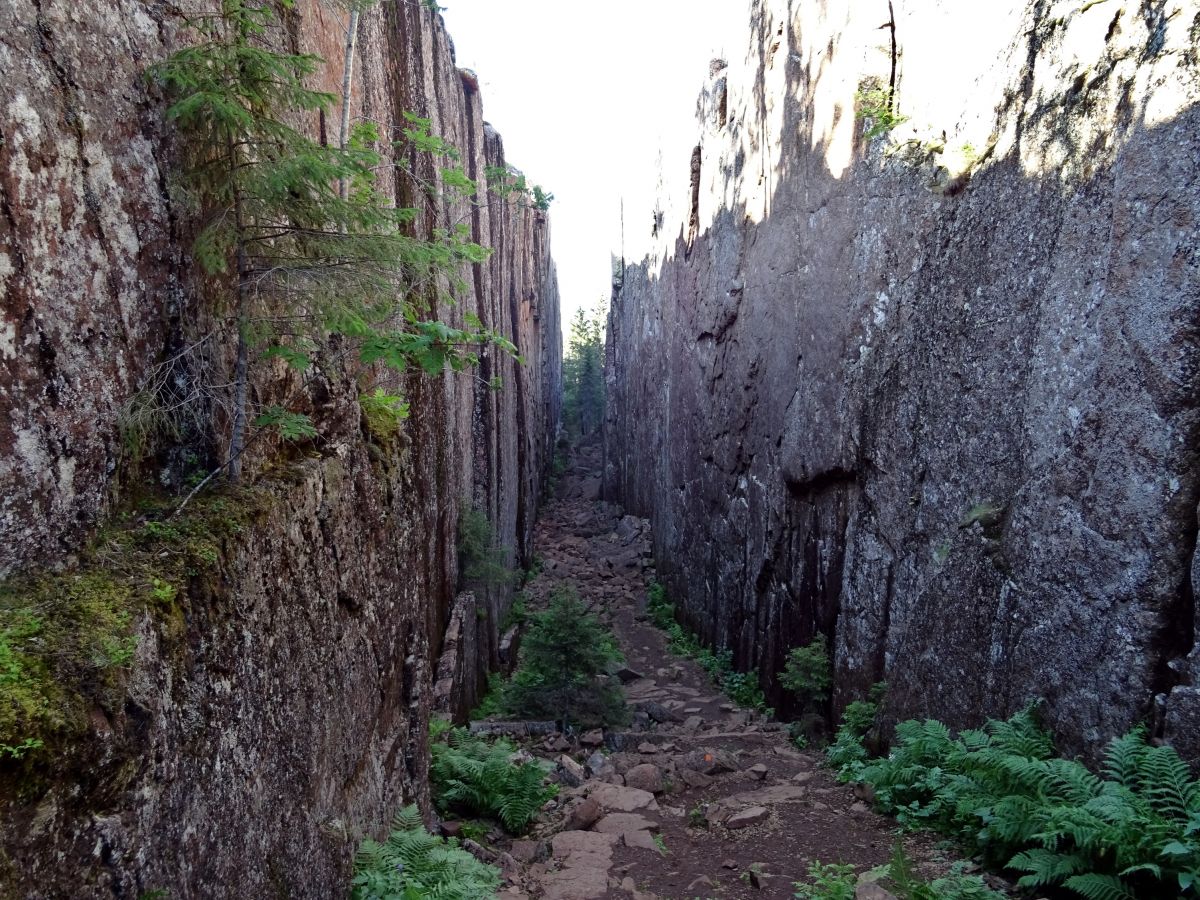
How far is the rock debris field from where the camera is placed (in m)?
6.34

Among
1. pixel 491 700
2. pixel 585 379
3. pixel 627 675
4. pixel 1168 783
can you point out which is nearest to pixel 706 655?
pixel 627 675

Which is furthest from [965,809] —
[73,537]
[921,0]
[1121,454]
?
[921,0]

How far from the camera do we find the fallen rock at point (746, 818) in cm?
747

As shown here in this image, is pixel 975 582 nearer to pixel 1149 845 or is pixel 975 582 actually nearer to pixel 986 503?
pixel 986 503

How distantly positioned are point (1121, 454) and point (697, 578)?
13.5 metres

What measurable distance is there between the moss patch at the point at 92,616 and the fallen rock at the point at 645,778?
6406mm

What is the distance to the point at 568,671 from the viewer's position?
38.4 ft

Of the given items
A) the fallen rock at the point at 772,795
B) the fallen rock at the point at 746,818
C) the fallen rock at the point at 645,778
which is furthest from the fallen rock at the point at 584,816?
the fallen rock at the point at 772,795

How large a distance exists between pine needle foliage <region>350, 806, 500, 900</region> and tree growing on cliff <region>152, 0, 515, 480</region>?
2618mm

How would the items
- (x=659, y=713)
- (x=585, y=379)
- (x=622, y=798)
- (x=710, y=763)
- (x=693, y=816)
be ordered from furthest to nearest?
1. (x=585, y=379)
2. (x=659, y=713)
3. (x=710, y=763)
4. (x=622, y=798)
5. (x=693, y=816)

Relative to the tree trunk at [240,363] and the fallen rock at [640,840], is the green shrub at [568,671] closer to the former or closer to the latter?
the fallen rock at [640,840]

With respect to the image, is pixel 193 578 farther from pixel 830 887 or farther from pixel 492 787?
pixel 492 787

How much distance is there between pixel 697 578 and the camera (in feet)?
62.5

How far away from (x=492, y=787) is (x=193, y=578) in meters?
5.23
